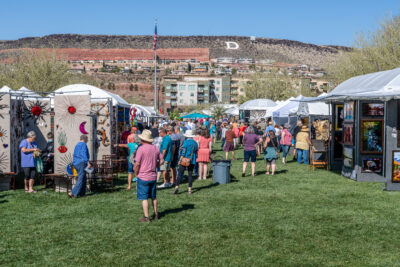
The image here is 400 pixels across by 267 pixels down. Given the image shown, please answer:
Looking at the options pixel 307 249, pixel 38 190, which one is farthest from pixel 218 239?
pixel 38 190

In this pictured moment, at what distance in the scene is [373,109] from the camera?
523 inches

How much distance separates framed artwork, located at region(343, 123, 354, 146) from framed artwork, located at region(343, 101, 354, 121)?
21 cm

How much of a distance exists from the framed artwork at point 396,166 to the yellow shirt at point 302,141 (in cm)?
606

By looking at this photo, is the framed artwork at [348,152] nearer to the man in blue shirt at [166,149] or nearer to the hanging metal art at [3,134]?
the man in blue shirt at [166,149]

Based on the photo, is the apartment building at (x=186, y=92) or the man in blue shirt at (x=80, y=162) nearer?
the man in blue shirt at (x=80, y=162)

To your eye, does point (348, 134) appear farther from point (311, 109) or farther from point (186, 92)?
point (186, 92)

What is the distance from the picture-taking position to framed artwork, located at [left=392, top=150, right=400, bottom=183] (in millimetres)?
11727

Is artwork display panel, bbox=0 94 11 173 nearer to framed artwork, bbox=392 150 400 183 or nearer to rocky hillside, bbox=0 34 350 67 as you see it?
framed artwork, bbox=392 150 400 183

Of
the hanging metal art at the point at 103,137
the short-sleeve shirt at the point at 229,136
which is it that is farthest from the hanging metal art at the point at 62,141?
the short-sleeve shirt at the point at 229,136

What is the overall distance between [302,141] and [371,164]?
15.3ft

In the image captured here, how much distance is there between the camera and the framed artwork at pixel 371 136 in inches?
524

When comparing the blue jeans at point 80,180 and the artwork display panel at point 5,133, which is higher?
the artwork display panel at point 5,133

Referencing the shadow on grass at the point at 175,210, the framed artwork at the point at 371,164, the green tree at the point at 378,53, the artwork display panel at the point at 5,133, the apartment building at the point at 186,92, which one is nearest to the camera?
the shadow on grass at the point at 175,210

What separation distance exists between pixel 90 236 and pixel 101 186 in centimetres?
517
